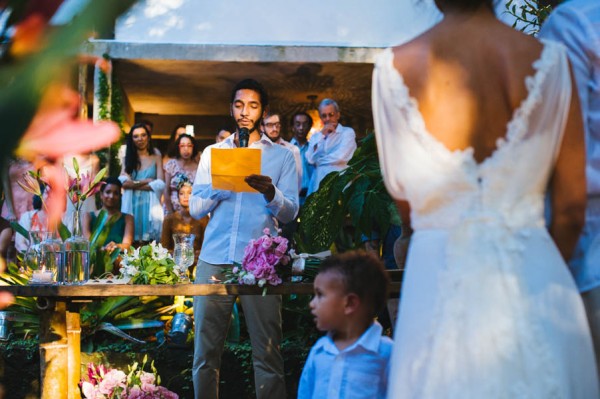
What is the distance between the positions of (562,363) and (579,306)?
5.9 inches

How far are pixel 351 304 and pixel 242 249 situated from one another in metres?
1.78

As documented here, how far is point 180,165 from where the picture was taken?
27.0ft

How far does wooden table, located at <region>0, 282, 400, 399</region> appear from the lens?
3812mm

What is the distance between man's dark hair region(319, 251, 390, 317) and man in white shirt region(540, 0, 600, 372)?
2.65 feet

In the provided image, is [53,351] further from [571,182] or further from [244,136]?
[571,182]

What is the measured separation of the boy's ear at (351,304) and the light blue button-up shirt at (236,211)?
169 cm

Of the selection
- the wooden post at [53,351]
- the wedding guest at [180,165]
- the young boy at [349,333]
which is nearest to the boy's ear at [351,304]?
the young boy at [349,333]

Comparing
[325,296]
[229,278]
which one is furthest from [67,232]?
[325,296]

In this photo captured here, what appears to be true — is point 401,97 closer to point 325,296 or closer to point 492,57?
point 492,57

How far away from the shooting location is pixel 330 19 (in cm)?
1142

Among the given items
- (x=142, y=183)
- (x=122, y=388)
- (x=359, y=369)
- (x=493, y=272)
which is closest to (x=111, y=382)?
(x=122, y=388)

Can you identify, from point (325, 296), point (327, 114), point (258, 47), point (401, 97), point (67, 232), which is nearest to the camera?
point (401, 97)

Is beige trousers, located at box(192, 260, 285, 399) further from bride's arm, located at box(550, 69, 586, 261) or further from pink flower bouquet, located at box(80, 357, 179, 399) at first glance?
bride's arm, located at box(550, 69, 586, 261)

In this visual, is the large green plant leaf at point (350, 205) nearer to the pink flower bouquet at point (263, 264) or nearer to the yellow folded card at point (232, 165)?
the pink flower bouquet at point (263, 264)
